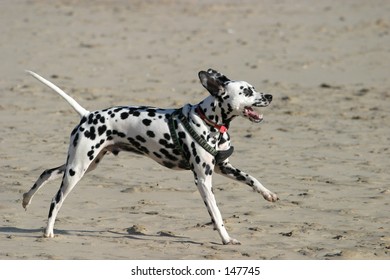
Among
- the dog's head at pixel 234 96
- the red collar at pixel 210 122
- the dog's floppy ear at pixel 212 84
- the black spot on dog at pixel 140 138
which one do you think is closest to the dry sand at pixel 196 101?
the black spot on dog at pixel 140 138

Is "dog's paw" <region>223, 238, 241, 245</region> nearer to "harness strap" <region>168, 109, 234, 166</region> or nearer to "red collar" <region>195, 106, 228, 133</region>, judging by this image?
"harness strap" <region>168, 109, 234, 166</region>

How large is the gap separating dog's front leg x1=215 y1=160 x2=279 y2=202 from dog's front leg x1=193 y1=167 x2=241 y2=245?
30 centimetres

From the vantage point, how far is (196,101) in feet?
51.3

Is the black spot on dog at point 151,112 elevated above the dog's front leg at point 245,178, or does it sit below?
above

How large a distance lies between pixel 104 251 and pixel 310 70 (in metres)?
10.9

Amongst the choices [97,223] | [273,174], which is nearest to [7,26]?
[273,174]

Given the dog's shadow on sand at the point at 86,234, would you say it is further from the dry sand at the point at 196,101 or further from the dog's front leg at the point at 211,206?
the dog's front leg at the point at 211,206

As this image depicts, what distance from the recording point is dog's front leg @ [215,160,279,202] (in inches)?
336

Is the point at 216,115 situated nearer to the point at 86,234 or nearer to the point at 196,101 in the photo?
the point at 86,234

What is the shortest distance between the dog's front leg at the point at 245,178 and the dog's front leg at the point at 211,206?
303 millimetres

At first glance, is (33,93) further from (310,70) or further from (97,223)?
(97,223)

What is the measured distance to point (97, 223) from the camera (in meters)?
9.04

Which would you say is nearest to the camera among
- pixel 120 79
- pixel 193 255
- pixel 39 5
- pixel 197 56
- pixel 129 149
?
pixel 193 255

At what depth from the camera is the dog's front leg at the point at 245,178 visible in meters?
8.55
